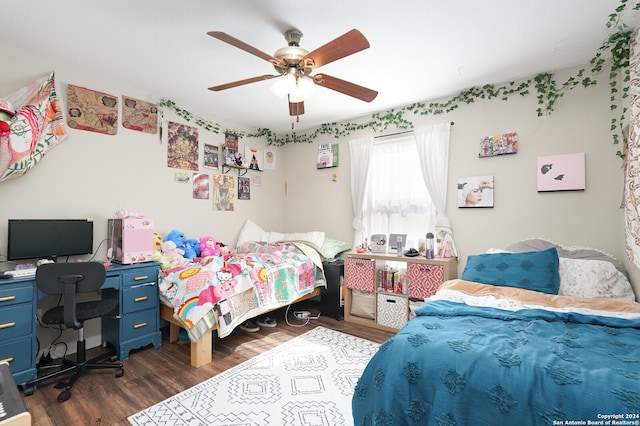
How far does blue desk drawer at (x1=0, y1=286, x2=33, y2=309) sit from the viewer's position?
2111 mm

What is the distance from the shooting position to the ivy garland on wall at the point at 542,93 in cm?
235

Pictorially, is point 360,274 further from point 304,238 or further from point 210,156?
point 210,156

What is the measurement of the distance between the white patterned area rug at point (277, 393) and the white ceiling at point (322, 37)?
2.68 m

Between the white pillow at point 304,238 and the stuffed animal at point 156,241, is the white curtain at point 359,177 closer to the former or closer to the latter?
the white pillow at point 304,238

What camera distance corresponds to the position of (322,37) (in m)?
2.32

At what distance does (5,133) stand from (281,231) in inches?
135

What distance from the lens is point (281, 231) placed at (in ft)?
16.6

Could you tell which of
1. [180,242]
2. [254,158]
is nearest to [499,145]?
[254,158]

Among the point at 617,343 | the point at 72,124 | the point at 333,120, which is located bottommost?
the point at 617,343

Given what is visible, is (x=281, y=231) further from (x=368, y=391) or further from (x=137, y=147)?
(x=368, y=391)

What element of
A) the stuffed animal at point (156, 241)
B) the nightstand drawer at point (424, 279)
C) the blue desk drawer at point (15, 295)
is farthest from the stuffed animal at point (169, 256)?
the nightstand drawer at point (424, 279)

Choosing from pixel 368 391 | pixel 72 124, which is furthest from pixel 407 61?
pixel 72 124

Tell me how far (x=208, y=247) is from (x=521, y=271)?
3223 mm

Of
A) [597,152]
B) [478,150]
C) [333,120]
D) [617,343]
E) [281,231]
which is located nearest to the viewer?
[617,343]
